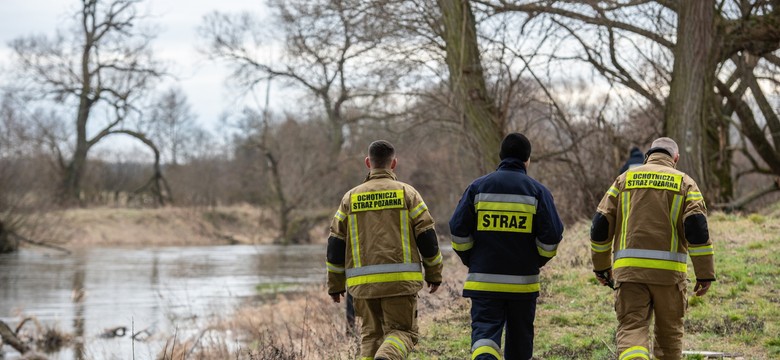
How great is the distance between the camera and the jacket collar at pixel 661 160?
6375 mm

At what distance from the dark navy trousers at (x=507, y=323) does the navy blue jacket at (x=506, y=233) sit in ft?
0.25

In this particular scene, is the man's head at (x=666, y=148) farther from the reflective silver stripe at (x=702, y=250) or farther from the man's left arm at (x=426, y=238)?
the man's left arm at (x=426, y=238)

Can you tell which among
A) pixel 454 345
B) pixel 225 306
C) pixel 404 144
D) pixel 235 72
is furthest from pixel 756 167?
pixel 235 72

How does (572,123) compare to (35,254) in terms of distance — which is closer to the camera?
(572,123)

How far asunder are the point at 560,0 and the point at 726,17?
4.63 meters

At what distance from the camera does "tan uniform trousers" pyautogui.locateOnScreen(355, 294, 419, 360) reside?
6297 mm

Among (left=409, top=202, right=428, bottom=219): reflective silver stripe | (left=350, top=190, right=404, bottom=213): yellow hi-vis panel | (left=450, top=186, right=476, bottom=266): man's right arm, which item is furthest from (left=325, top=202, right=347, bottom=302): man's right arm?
(left=450, top=186, right=476, bottom=266): man's right arm

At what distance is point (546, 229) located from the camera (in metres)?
6.10

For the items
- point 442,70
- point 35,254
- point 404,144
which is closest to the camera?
point 442,70

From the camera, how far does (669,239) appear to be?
242 inches

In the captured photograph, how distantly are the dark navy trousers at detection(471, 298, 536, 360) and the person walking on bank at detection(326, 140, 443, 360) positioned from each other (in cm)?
50

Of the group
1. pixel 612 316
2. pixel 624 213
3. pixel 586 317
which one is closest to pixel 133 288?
pixel 586 317

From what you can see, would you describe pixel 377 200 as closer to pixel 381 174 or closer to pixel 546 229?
pixel 381 174

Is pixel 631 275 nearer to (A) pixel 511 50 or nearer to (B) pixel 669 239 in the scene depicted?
(B) pixel 669 239
